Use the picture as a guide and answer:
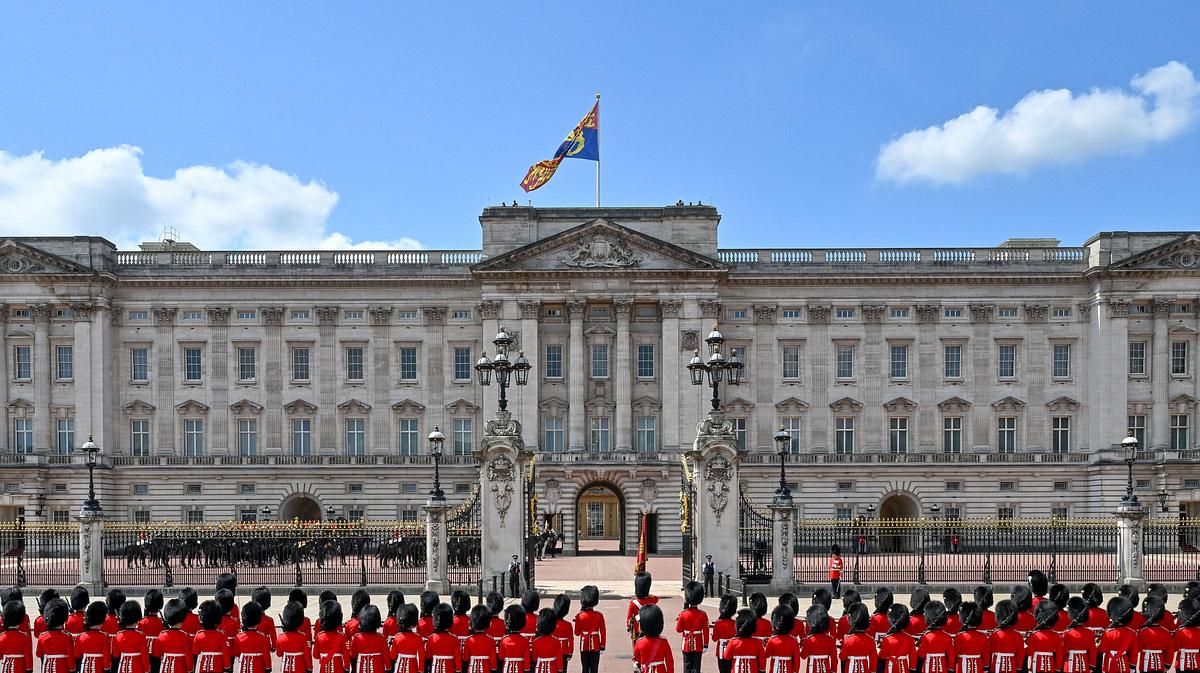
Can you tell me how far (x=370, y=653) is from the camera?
14.9m

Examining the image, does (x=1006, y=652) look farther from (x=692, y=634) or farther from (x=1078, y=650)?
(x=692, y=634)

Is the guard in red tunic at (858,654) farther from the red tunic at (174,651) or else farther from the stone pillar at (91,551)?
the stone pillar at (91,551)

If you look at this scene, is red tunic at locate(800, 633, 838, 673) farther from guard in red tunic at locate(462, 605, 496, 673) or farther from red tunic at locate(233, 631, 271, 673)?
red tunic at locate(233, 631, 271, 673)

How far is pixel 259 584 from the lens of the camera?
33.7 meters

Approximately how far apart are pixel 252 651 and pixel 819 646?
290 inches

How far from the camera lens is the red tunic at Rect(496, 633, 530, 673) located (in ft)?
49.2

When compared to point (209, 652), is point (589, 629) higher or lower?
lower

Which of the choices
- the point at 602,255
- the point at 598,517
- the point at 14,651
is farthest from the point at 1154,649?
the point at 598,517

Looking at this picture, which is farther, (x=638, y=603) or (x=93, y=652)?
(x=638, y=603)

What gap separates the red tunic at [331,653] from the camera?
1505 centimetres

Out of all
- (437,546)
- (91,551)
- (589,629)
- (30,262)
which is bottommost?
(91,551)

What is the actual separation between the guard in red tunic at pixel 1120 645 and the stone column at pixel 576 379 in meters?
39.4

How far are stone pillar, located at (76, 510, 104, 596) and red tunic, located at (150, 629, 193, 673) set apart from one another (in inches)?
765

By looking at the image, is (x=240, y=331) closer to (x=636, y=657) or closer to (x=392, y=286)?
(x=392, y=286)
